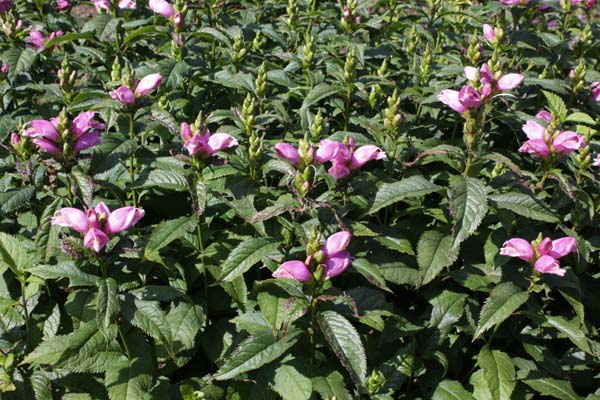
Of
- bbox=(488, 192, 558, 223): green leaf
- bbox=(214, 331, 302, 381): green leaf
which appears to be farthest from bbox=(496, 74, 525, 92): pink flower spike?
bbox=(214, 331, 302, 381): green leaf

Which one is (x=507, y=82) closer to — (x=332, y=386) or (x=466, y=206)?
(x=466, y=206)

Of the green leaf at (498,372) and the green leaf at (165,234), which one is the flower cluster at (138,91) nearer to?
the green leaf at (165,234)

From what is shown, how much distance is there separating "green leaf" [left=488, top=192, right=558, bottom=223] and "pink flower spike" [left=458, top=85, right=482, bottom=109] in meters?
0.47

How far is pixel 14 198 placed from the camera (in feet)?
10.2

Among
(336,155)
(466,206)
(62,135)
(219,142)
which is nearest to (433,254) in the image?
(466,206)

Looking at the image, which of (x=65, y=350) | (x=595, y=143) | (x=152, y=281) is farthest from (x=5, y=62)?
(x=595, y=143)

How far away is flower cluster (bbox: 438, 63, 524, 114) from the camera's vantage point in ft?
9.82

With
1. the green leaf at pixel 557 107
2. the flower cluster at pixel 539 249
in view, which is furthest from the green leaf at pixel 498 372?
the green leaf at pixel 557 107

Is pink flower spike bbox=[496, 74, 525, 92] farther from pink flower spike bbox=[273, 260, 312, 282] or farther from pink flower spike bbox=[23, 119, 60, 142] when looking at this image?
pink flower spike bbox=[23, 119, 60, 142]

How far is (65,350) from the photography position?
2609mm

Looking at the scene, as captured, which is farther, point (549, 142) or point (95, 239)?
point (549, 142)

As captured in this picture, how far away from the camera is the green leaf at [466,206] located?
9.09ft

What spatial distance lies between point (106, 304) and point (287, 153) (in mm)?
1005

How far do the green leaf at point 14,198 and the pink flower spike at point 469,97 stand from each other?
2.24 meters
